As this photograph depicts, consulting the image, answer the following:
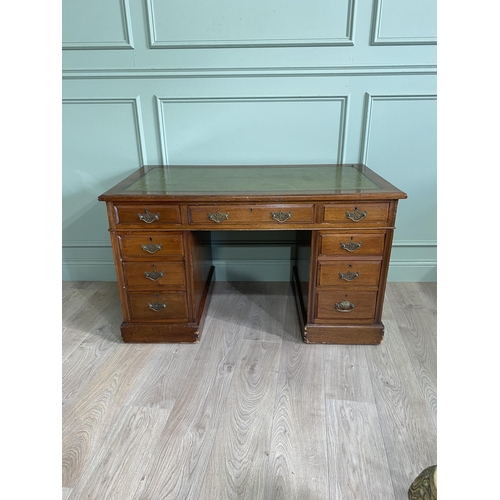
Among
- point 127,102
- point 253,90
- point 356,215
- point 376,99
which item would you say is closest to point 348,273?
point 356,215

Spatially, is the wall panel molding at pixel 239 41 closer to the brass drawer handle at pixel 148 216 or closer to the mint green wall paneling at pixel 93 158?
the mint green wall paneling at pixel 93 158

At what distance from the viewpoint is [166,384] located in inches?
63.4

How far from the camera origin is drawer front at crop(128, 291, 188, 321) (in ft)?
5.95

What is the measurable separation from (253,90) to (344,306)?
132cm

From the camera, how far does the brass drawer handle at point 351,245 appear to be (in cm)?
168

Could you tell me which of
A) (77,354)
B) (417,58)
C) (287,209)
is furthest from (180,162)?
(417,58)

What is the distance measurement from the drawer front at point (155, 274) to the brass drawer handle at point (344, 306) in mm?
775

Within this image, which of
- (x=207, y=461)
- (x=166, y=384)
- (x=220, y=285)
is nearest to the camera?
(x=207, y=461)

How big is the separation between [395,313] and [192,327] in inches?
46.3

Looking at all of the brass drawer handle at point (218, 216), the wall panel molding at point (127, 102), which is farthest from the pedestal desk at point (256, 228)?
the wall panel molding at point (127, 102)

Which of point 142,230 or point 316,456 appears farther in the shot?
point 142,230
